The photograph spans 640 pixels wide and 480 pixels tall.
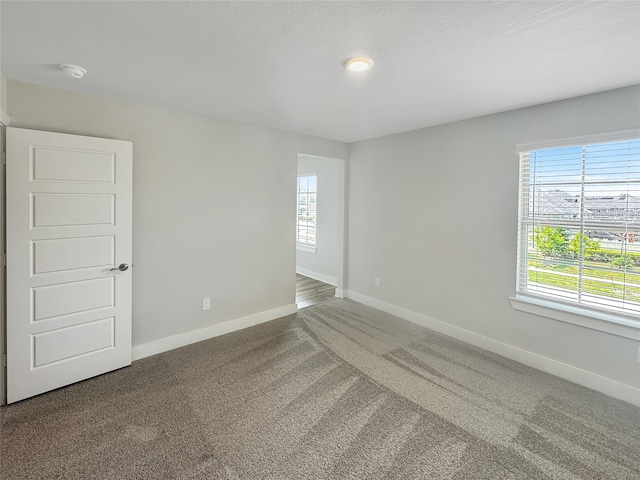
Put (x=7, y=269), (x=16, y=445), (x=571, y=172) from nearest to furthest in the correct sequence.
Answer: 1. (x=16, y=445)
2. (x=7, y=269)
3. (x=571, y=172)

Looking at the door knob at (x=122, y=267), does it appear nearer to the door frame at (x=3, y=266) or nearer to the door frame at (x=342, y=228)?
the door frame at (x=3, y=266)

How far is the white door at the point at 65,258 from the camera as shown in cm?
228

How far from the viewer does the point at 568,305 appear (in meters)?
2.75

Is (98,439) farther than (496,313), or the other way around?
(496,313)

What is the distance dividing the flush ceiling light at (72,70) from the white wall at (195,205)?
1.62 ft

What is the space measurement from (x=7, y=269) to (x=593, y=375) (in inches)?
184

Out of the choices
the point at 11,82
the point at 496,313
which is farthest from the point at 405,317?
the point at 11,82

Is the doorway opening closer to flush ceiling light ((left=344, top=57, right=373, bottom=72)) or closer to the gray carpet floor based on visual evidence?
the gray carpet floor

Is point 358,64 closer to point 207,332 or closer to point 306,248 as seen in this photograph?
point 207,332

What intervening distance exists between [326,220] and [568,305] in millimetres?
3952

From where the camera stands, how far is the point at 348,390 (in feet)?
8.16

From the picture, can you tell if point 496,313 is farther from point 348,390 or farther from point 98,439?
point 98,439

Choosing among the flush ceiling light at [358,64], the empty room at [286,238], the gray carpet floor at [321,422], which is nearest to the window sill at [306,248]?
the empty room at [286,238]

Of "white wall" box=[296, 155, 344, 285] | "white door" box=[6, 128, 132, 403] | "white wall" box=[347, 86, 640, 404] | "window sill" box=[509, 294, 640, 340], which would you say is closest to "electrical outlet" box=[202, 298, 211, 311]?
"white door" box=[6, 128, 132, 403]
